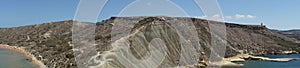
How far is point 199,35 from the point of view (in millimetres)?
97125

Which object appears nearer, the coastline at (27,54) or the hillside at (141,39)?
the hillside at (141,39)

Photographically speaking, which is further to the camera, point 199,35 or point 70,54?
point 199,35

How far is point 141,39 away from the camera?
204 ft

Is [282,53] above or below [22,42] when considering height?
below

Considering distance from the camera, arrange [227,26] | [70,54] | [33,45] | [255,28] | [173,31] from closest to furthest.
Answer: [70,54], [173,31], [33,45], [227,26], [255,28]

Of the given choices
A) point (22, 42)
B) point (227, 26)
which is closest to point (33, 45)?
point (22, 42)

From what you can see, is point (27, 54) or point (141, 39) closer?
point (141, 39)

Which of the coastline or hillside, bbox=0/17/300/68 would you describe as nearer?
hillside, bbox=0/17/300/68

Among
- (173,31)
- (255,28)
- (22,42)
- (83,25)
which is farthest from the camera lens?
(255,28)

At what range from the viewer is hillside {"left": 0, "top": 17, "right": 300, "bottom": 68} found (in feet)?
204

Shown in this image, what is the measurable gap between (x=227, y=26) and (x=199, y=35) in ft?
110

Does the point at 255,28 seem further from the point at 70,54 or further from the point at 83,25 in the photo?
the point at 70,54

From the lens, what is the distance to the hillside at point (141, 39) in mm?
62125

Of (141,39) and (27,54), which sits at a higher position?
(141,39)
